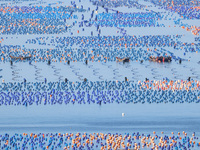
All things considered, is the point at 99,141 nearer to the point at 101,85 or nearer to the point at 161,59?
the point at 101,85

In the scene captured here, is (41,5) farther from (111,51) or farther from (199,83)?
(199,83)

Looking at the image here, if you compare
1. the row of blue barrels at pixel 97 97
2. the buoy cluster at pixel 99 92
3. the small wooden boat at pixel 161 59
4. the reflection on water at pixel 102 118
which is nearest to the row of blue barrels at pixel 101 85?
the buoy cluster at pixel 99 92

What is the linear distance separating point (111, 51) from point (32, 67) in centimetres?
1605

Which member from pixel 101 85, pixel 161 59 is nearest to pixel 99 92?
pixel 101 85

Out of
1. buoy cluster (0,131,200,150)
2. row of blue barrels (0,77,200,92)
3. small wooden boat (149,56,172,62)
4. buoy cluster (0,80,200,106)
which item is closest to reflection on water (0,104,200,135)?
buoy cluster (0,131,200,150)

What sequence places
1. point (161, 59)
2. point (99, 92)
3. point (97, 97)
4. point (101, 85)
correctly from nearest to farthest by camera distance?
point (97, 97), point (99, 92), point (101, 85), point (161, 59)

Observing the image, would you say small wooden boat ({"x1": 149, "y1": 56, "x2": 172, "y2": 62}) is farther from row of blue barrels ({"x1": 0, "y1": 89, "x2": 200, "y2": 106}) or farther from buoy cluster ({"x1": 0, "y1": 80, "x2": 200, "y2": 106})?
row of blue barrels ({"x1": 0, "y1": 89, "x2": 200, "y2": 106})

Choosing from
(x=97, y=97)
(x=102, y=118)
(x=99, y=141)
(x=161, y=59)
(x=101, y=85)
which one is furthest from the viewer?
(x=161, y=59)

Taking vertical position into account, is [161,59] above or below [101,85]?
above

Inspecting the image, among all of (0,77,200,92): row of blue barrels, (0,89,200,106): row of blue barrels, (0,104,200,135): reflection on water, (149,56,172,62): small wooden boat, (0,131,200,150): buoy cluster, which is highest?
(149,56,172,62): small wooden boat

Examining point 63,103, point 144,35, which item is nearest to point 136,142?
point 63,103

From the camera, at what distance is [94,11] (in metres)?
147

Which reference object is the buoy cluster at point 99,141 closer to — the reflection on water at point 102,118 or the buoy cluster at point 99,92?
the reflection on water at point 102,118

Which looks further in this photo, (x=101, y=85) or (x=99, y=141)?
(x=101, y=85)
